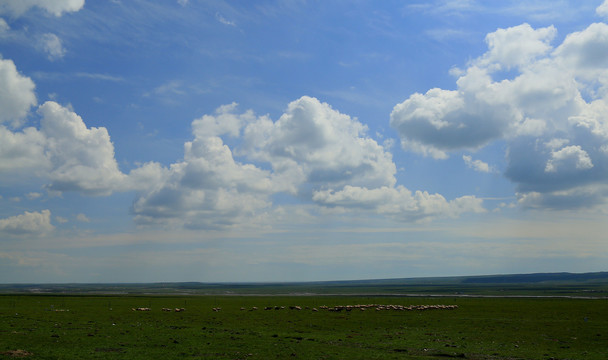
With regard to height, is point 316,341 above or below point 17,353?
below

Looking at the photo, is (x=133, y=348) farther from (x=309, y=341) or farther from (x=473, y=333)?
(x=473, y=333)

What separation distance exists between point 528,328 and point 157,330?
41.0 m

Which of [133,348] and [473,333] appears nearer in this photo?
[133,348]

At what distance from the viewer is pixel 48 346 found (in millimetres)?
31484

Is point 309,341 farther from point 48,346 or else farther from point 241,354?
point 48,346

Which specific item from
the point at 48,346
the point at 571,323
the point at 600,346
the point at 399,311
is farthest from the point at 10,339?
the point at 571,323

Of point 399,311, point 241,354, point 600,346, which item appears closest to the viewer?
point 241,354

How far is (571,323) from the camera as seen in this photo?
182 feet

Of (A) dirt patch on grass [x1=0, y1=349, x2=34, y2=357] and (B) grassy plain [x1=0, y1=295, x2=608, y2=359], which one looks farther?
(B) grassy plain [x1=0, y1=295, x2=608, y2=359]

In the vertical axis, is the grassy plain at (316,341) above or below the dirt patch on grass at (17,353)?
below

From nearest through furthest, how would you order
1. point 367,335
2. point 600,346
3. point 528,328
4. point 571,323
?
point 600,346, point 367,335, point 528,328, point 571,323

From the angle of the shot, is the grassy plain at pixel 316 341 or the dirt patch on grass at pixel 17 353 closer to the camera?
the dirt patch on grass at pixel 17 353

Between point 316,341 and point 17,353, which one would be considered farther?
point 316,341

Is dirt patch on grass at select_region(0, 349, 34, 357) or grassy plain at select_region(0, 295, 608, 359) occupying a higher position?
dirt patch on grass at select_region(0, 349, 34, 357)
